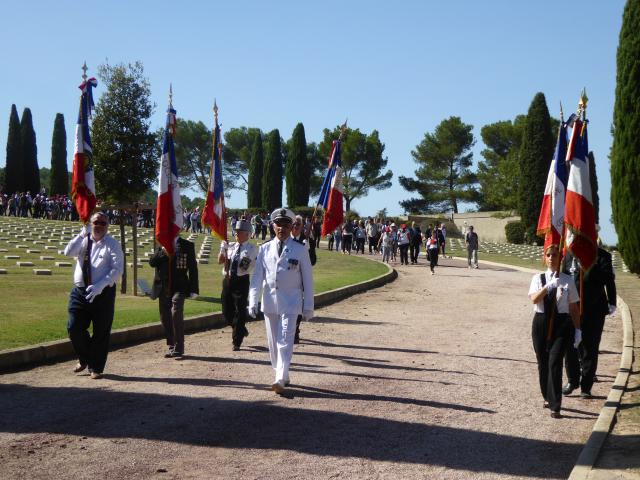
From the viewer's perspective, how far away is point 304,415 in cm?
722

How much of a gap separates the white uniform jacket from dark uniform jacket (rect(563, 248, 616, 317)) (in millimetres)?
2829

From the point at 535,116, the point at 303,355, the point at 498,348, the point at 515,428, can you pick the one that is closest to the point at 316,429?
the point at 515,428

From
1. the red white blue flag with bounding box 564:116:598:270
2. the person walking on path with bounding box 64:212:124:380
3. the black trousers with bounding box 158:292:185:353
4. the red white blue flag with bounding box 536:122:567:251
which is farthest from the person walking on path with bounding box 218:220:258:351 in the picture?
the red white blue flag with bounding box 564:116:598:270

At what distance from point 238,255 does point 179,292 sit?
1075mm

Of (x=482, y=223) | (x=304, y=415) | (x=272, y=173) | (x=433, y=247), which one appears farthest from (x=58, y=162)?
(x=304, y=415)

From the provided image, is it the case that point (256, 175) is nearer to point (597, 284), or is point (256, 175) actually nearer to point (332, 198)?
point (332, 198)

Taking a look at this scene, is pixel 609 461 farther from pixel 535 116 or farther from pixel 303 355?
pixel 535 116

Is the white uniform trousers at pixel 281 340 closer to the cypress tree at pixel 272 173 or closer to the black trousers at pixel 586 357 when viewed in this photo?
the black trousers at pixel 586 357

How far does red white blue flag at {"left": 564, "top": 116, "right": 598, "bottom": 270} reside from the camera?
8297 mm

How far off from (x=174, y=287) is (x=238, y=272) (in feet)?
3.44

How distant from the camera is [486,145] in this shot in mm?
83438

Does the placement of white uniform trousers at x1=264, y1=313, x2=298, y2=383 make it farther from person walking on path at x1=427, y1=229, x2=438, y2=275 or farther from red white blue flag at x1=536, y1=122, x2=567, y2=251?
person walking on path at x1=427, y1=229, x2=438, y2=275

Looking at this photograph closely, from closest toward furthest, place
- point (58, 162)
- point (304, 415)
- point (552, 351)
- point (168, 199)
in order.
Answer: point (304, 415)
point (552, 351)
point (168, 199)
point (58, 162)

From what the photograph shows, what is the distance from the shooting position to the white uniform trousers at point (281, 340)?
8.10m
